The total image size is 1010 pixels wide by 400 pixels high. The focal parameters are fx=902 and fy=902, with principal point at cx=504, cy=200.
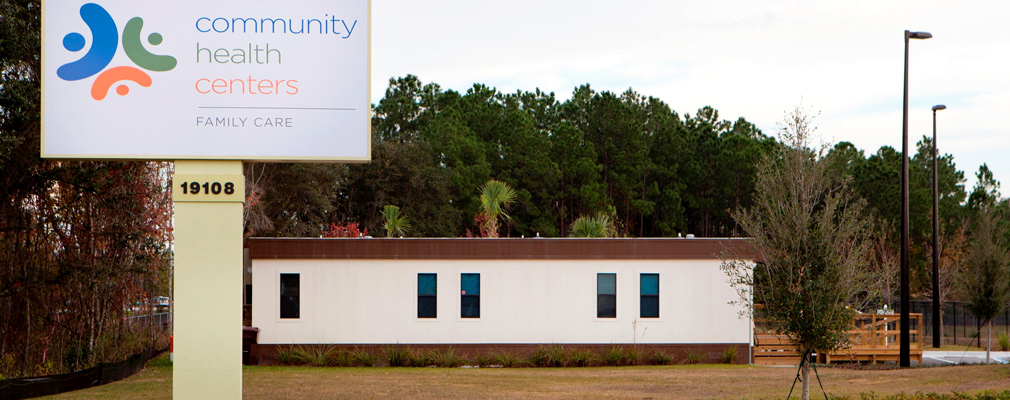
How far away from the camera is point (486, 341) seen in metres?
20.7

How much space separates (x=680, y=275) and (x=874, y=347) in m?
5.16

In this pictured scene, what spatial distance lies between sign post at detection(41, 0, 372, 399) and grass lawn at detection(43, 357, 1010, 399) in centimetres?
307

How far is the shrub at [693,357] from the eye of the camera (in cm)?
2056

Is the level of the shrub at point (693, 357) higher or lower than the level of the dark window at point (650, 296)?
lower

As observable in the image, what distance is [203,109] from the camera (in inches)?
453

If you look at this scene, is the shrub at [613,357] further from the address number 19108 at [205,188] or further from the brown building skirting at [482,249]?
the address number 19108 at [205,188]

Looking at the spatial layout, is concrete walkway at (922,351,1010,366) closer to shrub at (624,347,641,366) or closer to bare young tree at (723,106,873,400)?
shrub at (624,347,641,366)

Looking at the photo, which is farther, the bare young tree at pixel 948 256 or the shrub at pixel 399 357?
the bare young tree at pixel 948 256

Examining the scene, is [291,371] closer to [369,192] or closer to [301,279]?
[301,279]

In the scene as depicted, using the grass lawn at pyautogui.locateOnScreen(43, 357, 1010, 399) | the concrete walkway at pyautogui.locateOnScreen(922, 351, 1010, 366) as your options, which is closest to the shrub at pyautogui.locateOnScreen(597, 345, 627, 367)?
the grass lawn at pyautogui.locateOnScreen(43, 357, 1010, 399)

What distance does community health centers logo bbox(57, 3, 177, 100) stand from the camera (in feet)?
37.3

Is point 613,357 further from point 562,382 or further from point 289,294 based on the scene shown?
point 289,294

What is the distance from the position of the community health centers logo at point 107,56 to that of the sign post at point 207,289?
1.25 metres

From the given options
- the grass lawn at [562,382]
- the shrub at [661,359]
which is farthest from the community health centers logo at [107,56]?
the shrub at [661,359]
